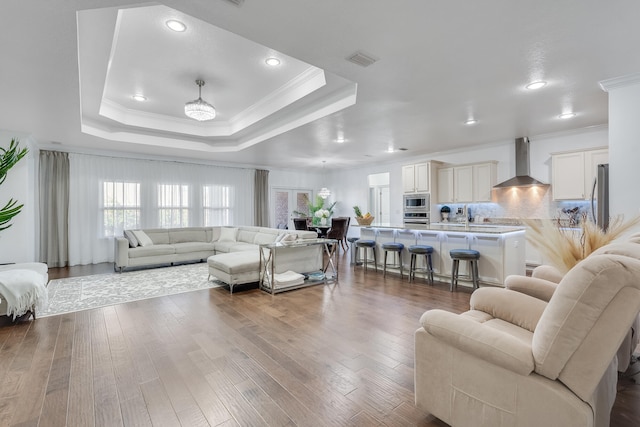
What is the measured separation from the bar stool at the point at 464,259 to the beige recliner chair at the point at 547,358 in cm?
266

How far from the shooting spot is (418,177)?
24.5 ft

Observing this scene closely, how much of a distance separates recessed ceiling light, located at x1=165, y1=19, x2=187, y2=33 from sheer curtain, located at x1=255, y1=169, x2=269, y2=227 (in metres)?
6.42

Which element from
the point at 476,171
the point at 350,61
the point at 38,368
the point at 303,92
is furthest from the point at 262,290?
the point at 476,171

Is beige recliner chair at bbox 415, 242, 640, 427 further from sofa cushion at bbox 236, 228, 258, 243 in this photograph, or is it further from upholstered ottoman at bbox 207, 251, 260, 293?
sofa cushion at bbox 236, 228, 258, 243

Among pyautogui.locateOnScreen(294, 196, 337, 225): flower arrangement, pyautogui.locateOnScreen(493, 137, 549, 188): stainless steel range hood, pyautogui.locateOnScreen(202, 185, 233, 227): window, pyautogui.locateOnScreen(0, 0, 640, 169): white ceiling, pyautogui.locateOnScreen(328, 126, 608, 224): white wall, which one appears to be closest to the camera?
pyautogui.locateOnScreen(0, 0, 640, 169): white ceiling

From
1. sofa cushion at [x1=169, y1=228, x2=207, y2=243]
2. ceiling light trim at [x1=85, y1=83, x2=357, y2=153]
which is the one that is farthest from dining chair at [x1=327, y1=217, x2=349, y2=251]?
sofa cushion at [x1=169, y1=228, x2=207, y2=243]

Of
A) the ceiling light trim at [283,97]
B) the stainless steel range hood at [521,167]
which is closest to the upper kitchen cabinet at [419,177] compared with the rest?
the stainless steel range hood at [521,167]

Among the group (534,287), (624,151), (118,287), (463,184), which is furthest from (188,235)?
(624,151)

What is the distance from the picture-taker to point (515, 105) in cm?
419

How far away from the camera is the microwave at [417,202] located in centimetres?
728

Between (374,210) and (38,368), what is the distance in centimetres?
838

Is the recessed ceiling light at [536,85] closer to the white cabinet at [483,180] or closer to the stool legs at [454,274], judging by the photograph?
the stool legs at [454,274]

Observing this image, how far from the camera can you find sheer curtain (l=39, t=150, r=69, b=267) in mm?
6211

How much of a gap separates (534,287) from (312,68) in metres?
3.55
